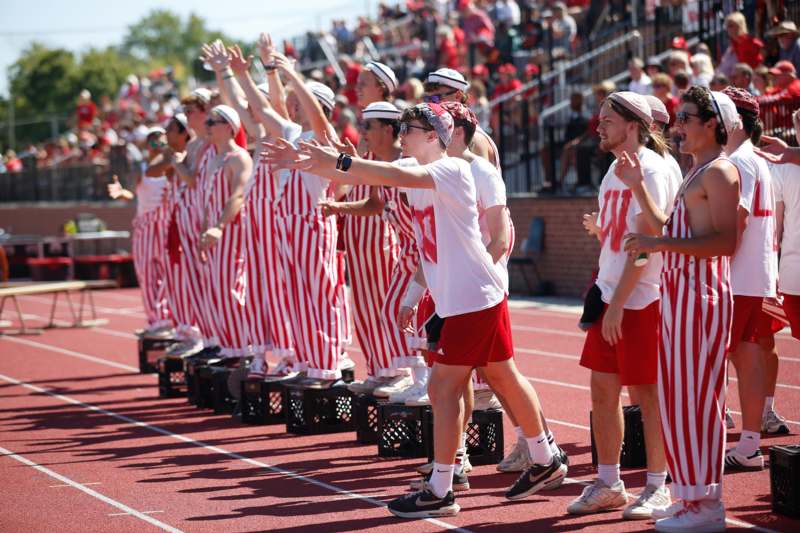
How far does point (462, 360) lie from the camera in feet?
22.1

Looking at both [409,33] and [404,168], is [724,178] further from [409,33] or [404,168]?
[409,33]

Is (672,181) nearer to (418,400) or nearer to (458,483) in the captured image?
(458,483)

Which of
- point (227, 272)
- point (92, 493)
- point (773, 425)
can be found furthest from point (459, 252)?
point (227, 272)

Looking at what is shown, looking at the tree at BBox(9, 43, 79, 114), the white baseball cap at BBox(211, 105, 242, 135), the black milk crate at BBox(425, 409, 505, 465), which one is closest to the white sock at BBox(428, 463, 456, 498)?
the black milk crate at BBox(425, 409, 505, 465)

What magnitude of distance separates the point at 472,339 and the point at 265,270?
3973mm

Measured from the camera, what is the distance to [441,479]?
681 cm

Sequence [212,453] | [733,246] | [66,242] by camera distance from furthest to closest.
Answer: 1. [66,242]
2. [212,453]
3. [733,246]

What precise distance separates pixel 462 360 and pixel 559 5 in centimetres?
1808

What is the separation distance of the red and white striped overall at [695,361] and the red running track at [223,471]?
0.49m

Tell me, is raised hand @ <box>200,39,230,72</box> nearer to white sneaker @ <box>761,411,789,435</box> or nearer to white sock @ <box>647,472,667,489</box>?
white sneaker @ <box>761,411,789,435</box>

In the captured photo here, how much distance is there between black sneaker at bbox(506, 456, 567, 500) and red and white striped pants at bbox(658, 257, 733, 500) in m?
1.09

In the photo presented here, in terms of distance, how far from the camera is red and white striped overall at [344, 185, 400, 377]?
933cm

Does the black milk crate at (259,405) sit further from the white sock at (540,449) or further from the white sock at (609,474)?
the white sock at (609,474)

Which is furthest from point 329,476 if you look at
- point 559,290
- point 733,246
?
point 559,290
